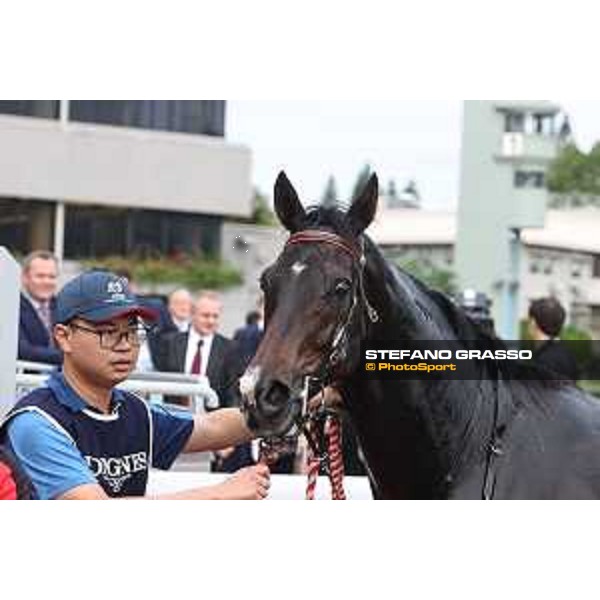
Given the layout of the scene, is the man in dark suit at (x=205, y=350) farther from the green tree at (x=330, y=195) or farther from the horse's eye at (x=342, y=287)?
the horse's eye at (x=342, y=287)

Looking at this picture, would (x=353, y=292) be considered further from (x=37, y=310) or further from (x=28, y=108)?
(x=37, y=310)

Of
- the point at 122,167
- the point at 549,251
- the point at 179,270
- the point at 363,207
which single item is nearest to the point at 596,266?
the point at 549,251

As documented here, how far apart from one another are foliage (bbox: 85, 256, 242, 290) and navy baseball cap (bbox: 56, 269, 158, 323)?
168cm

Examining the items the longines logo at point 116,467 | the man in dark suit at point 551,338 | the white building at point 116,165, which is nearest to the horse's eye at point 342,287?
the longines logo at point 116,467

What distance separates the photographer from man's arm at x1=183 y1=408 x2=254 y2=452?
2939 millimetres

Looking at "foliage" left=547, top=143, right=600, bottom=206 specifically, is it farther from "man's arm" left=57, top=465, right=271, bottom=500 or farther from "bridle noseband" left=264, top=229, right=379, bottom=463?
"man's arm" left=57, top=465, right=271, bottom=500

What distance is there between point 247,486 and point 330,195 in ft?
3.36

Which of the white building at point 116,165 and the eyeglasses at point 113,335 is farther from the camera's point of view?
the white building at point 116,165

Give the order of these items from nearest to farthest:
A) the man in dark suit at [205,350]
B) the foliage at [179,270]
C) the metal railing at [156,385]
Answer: the metal railing at [156,385]
the man in dark suit at [205,350]
the foliage at [179,270]

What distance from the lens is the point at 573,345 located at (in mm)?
3607

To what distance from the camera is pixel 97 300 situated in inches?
99.4

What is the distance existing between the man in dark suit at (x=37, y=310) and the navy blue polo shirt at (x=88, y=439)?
1.52m

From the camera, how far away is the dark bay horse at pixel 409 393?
2.84 metres
